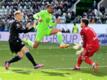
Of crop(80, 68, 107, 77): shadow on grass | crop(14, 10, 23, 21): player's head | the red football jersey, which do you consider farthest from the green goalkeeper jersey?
crop(80, 68, 107, 77): shadow on grass

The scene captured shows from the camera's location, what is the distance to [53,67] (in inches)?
690

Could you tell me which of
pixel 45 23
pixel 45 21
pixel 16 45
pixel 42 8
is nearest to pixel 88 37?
pixel 16 45

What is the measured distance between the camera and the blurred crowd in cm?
4234

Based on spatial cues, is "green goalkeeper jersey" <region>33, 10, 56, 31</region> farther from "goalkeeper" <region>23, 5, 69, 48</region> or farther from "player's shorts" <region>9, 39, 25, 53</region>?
"player's shorts" <region>9, 39, 25, 53</region>

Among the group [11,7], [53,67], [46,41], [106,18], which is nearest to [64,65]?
[53,67]

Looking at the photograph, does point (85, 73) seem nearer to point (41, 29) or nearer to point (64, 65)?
point (64, 65)

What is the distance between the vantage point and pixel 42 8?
44406 millimetres

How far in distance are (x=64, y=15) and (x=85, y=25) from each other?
87.4 ft

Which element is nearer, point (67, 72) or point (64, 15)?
point (67, 72)

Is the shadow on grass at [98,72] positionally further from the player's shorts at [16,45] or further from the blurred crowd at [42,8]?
the blurred crowd at [42,8]

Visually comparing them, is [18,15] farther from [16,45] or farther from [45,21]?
[45,21]

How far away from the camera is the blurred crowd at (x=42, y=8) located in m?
42.3

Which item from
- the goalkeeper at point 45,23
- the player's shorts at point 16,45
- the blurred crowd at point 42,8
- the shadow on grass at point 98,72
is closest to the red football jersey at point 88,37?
the shadow on grass at point 98,72

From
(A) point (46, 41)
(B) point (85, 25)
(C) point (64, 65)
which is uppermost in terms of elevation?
(B) point (85, 25)
